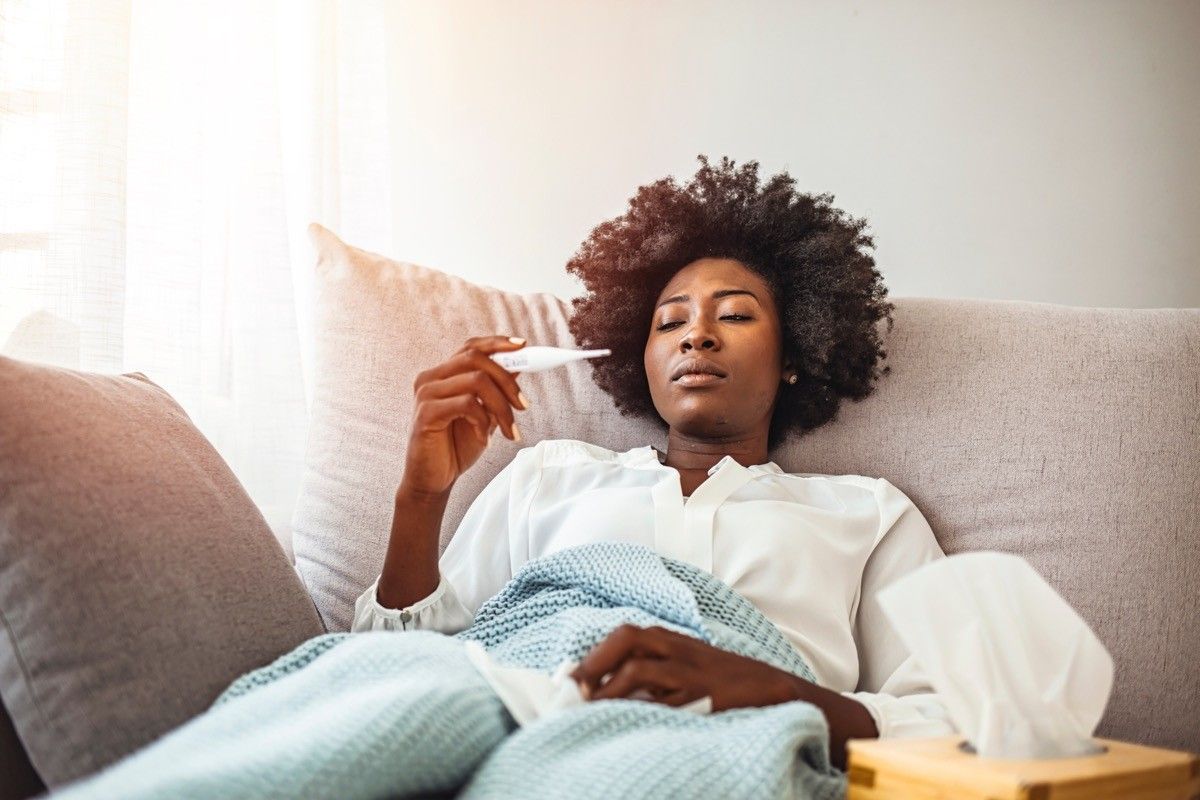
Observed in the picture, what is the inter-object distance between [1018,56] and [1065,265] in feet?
1.31

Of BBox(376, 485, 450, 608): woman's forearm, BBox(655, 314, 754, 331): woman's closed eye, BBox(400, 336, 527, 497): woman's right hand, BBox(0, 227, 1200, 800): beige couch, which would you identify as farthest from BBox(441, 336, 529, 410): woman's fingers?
BBox(655, 314, 754, 331): woman's closed eye

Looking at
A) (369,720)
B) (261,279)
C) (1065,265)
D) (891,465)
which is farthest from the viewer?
(1065,265)

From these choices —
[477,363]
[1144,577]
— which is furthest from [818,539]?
[477,363]

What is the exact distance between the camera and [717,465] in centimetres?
151

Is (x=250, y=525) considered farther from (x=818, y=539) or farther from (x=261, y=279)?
(x=261, y=279)

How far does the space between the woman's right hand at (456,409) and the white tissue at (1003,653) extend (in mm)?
521

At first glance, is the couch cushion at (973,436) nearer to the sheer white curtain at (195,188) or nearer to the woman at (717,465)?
the woman at (717,465)

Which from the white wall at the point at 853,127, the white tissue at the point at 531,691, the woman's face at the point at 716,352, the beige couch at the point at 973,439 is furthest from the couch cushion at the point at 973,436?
the white tissue at the point at 531,691

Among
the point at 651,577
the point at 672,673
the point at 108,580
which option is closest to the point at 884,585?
the point at 651,577

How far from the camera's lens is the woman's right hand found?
1213mm

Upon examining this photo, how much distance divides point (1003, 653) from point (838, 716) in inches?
10.8

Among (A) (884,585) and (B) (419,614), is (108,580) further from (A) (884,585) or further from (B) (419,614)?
(A) (884,585)

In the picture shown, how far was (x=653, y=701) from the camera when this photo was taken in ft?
3.11

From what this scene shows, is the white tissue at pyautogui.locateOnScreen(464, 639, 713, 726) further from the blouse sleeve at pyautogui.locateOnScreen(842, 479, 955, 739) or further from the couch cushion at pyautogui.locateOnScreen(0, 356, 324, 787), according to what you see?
the blouse sleeve at pyautogui.locateOnScreen(842, 479, 955, 739)
